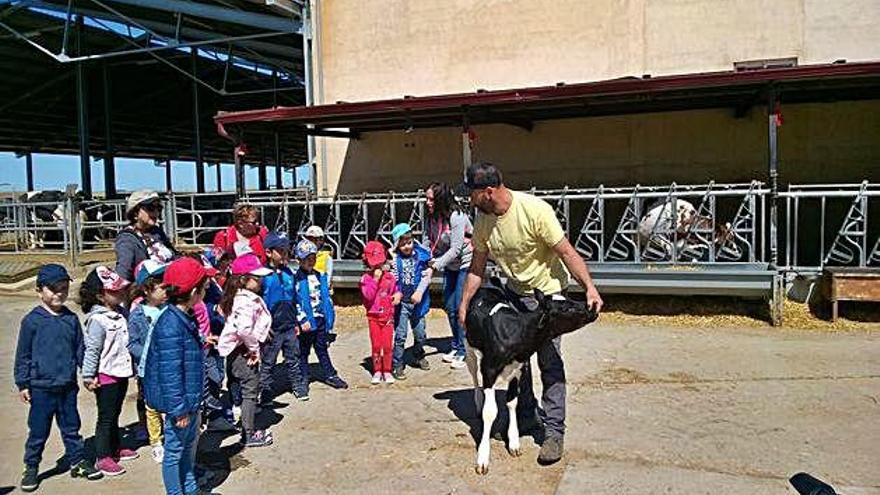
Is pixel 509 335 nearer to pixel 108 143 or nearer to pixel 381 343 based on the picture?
pixel 381 343

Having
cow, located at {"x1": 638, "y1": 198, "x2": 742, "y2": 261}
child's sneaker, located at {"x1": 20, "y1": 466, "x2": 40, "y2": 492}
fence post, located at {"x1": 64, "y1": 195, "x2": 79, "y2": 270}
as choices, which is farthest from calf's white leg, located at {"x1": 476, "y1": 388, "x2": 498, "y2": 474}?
fence post, located at {"x1": 64, "y1": 195, "x2": 79, "y2": 270}

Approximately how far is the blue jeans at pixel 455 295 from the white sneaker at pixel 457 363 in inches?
1.7

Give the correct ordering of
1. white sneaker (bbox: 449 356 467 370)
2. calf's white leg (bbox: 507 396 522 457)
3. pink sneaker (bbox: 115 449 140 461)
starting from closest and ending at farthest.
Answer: calf's white leg (bbox: 507 396 522 457) → pink sneaker (bbox: 115 449 140 461) → white sneaker (bbox: 449 356 467 370)

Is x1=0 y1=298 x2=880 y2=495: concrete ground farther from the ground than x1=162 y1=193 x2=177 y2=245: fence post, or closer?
closer

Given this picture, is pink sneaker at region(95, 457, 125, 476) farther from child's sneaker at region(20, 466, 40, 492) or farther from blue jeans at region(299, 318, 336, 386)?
blue jeans at region(299, 318, 336, 386)

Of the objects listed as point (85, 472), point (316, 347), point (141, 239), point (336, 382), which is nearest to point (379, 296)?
point (316, 347)

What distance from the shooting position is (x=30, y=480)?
414 cm

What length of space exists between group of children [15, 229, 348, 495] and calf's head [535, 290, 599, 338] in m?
1.82

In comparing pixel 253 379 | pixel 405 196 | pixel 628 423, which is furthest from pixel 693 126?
pixel 253 379

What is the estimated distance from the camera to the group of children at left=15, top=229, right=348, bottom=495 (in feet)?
11.9

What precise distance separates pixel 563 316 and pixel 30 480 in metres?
3.20

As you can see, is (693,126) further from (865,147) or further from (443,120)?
(443,120)

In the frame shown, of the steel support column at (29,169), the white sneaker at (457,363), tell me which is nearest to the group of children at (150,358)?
the white sneaker at (457,363)

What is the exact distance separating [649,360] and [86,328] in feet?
15.7
